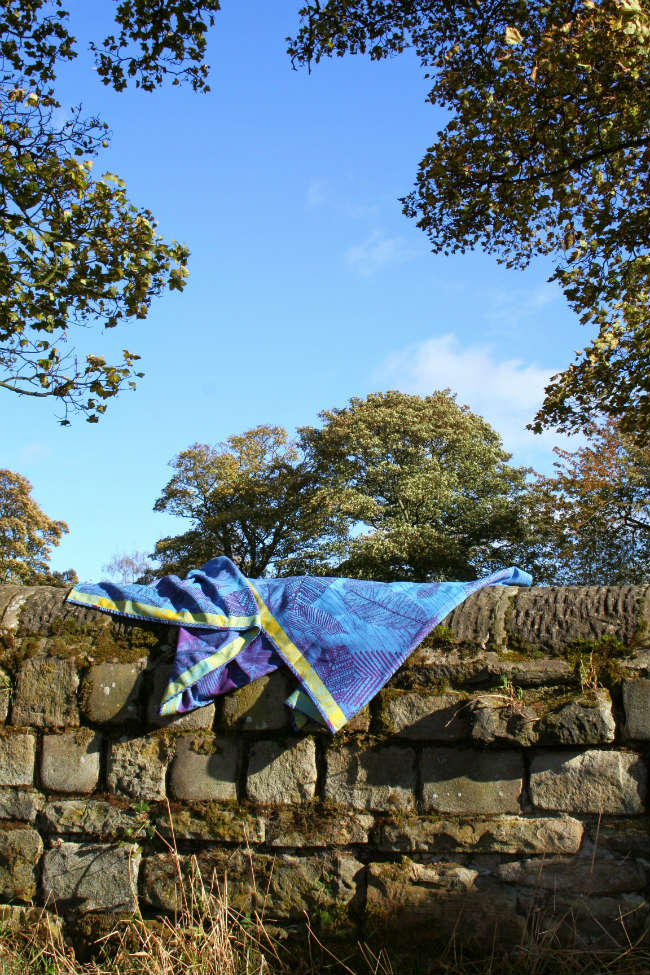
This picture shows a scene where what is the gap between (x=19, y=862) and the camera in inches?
136

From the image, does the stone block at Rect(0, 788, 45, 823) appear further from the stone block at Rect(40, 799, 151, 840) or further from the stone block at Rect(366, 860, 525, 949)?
the stone block at Rect(366, 860, 525, 949)

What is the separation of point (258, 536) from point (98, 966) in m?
26.6

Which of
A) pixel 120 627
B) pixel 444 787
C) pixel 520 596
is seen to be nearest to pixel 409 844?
pixel 444 787

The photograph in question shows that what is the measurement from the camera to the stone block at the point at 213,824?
10.6ft

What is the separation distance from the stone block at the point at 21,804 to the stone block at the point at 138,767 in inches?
14.6

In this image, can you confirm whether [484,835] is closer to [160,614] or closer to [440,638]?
[440,638]

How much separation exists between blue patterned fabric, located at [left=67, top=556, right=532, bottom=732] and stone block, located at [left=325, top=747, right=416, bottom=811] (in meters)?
0.20

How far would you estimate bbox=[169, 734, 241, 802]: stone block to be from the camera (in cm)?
334

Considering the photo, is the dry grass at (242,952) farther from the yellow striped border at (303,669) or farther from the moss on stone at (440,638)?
the moss on stone at (440,638)

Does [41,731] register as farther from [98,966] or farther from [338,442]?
[338,442]

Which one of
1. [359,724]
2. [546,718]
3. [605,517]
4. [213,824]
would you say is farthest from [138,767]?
[605,517]

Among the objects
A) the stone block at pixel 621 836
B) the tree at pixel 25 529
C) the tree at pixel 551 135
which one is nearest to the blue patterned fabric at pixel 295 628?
the stone block at pixel 621 836

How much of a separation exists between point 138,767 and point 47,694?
584 mm

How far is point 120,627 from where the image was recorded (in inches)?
147
